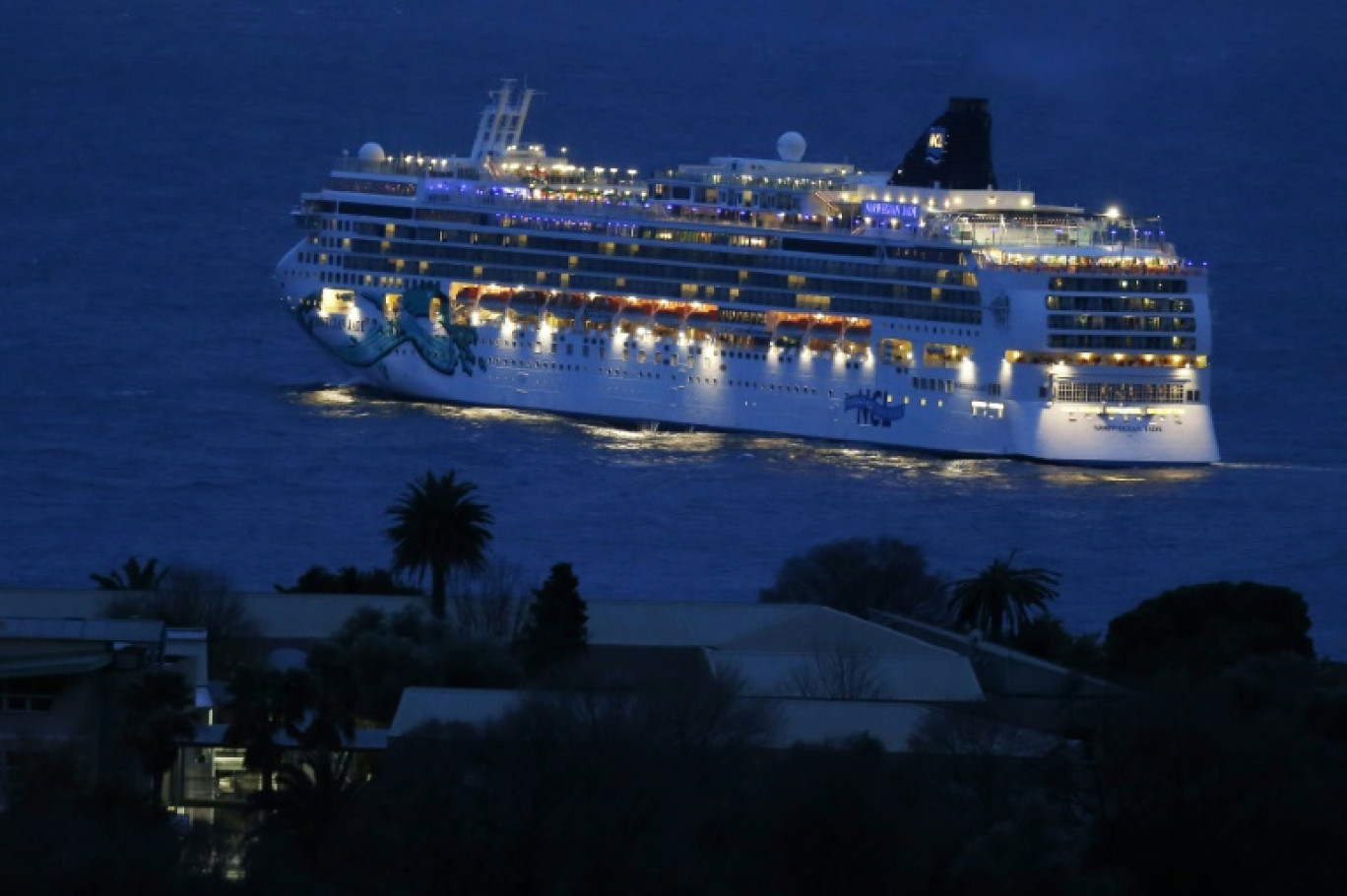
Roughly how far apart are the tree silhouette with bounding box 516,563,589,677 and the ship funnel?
115ft

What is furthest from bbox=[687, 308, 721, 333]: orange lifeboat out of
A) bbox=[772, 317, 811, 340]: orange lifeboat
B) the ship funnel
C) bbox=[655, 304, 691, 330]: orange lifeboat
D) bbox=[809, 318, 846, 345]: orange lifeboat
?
the ship funnel

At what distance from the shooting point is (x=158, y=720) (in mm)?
35094

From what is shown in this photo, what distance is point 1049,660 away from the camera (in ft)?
142

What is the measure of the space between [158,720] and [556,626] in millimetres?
7013

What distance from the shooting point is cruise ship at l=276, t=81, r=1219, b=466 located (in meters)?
70.2

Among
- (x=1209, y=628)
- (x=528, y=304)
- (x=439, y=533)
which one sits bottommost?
(x=1209, y=628)

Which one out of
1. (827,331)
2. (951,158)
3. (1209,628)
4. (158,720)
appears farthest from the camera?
(951,158)

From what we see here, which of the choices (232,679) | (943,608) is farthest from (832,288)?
(232,679)

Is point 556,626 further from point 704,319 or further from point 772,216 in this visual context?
point 772,216

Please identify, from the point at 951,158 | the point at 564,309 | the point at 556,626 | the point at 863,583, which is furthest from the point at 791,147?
the point at 556,626

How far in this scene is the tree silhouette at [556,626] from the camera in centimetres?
4069

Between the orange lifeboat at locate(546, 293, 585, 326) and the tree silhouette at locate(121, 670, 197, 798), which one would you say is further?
the orange lifeboat at locate(546, 293, 585, 326)

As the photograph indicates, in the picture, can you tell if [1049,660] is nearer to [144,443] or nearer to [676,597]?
[676,597]

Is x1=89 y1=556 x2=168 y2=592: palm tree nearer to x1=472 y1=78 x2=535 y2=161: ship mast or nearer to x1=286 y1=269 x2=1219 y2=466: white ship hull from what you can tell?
x1=286 y1=269 x2=1219 y2=466: white ship hull
